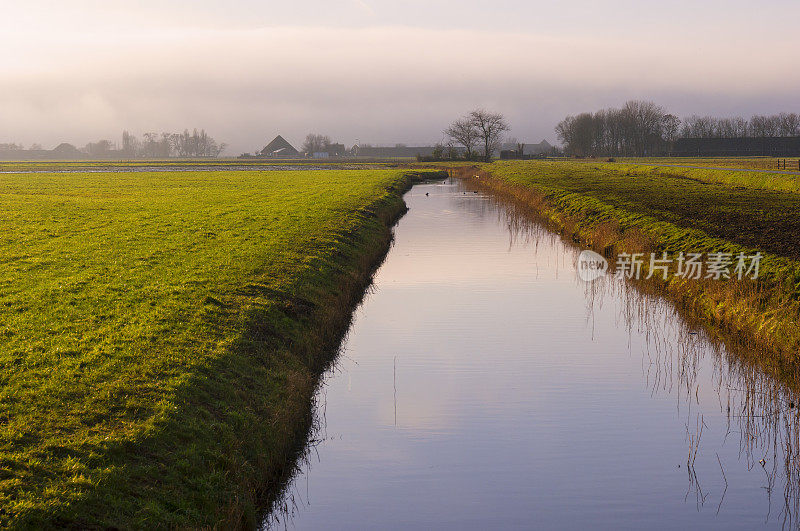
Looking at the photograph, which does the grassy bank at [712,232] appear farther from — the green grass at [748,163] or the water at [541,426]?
the green grass at [748,163]

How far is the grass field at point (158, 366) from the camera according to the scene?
28.9 feet

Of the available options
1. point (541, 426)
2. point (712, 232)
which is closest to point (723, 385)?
point (541, 426)

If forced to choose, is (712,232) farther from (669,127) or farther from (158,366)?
(669,127)

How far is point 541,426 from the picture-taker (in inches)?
Result: 510

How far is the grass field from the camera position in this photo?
881cm

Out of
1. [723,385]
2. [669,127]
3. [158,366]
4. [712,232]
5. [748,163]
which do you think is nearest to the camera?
[158,366]

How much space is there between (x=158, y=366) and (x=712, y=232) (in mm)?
23253

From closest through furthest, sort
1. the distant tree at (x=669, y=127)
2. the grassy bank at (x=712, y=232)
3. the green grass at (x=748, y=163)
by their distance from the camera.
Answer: the grassy bank at (x=712, y=232) → the green grass at (x=748, y=163) → the distant tree at (x=669, y=127)

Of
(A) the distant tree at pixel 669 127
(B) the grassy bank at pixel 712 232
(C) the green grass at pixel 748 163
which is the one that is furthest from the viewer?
(A) the distant tree at pixel 669 127

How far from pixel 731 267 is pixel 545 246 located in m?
14.0

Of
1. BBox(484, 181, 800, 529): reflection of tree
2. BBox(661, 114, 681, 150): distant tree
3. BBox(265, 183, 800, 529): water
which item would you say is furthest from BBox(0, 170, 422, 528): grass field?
BBox(661, 114, 681, 150): distant tree

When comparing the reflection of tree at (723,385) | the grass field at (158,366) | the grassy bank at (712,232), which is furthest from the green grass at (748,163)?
the grass field at (158,366)

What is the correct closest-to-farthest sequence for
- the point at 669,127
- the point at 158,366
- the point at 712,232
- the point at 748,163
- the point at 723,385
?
1. the point at 158,366
2. the point at 723,385
3. the point at 712,232
4. the point at 748,163
5. the point at 669,127

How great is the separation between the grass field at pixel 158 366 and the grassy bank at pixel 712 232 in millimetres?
10091
